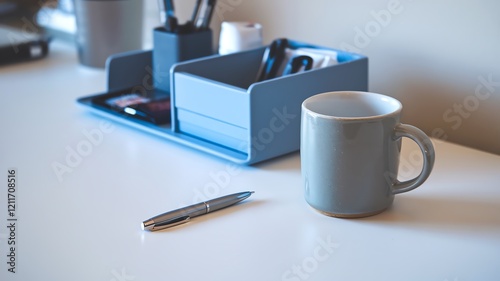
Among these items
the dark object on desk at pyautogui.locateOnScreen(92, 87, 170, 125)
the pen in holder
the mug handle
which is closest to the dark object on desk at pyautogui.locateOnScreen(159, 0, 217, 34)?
the pen in holder

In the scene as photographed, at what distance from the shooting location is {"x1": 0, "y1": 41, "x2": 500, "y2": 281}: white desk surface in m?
0.67

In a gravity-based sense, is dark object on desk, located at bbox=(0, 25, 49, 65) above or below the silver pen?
above

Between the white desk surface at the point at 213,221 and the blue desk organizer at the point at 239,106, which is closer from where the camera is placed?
the white desk surface at the point at 213,221

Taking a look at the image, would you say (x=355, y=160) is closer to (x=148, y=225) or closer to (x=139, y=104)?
(x=148, y=225)

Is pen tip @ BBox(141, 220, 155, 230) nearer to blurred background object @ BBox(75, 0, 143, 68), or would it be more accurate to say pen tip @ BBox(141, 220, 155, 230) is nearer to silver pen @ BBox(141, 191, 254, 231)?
silver pen @ BBox(141, 191, 254, 231)

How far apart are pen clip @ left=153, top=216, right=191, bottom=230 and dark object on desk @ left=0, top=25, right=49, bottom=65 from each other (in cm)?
76

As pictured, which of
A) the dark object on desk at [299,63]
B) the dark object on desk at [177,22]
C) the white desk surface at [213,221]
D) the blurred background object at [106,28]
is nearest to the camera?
the white desk surface at [213,221]

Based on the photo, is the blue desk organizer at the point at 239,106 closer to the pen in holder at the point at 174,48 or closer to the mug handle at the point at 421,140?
the pen in holder at the point at 174,48

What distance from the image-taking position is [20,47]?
4.51ft

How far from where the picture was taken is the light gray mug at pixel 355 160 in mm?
738

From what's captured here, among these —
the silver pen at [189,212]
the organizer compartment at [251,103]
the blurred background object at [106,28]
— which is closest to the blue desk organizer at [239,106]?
the organizer compartment at [251,103]

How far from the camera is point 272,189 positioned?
85 centimetres

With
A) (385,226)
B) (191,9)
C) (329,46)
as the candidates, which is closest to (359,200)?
(385,226)

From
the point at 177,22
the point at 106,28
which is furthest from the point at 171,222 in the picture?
the point at 106,28
